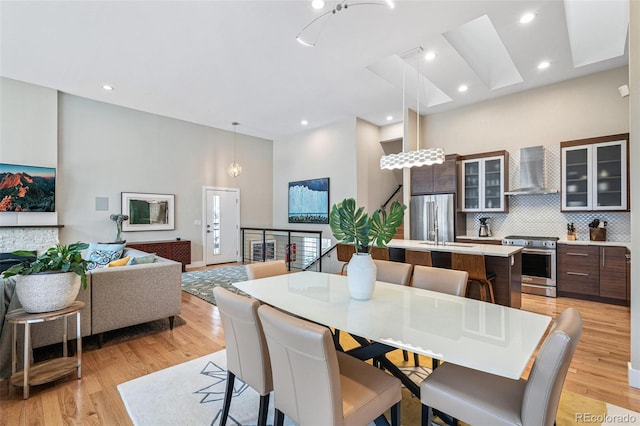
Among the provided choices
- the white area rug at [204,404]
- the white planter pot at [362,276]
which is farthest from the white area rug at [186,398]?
the white planter pot at [362,276]

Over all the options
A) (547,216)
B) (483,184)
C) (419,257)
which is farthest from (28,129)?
(547,216)

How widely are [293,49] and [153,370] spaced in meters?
3.77

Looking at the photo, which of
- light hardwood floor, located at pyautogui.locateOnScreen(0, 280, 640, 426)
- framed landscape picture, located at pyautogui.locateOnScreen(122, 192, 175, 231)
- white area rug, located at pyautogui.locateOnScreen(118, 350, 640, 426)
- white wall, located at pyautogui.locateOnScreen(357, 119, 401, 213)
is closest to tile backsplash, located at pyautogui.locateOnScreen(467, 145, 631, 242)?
light hardwood floor, located at pyautogui.locateOnScreen(0, 280, 640, 426)

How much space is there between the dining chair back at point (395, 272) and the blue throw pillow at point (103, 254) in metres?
3.85

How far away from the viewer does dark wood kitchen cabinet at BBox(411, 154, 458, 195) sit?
18.1 ft

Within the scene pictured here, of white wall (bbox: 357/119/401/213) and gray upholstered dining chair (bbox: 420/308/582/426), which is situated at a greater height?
white wall (bbox: 357/119/401/213)

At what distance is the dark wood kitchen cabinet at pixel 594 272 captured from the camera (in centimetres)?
401

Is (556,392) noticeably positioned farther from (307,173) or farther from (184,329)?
(307,173)

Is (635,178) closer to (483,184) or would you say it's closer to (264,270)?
(264,270)

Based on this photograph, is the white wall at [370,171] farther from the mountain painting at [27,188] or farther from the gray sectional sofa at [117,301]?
the mountain painting at [27,188]

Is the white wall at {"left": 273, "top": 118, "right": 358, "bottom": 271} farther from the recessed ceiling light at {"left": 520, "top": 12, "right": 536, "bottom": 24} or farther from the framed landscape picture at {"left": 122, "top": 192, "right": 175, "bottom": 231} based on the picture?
the recessed ceiling light at {"left": 520, "top": 12, "right": 536, "bottom": 24}

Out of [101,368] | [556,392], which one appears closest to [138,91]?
[101,368]

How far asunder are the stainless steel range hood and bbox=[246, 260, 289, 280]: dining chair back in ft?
14.3

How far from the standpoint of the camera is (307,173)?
7.47 meters
